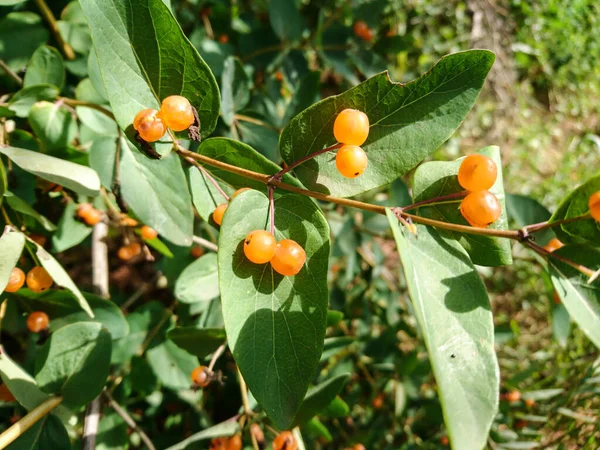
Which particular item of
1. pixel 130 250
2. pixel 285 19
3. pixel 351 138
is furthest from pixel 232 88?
pixel 351 138

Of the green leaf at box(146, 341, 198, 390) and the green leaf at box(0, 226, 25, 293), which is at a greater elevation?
the green leaf at box(0, 226, 25, 293)

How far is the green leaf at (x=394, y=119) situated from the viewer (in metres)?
1.07

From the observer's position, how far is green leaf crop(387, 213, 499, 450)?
888 mm

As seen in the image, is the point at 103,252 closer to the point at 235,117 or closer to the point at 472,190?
the point at 235,117

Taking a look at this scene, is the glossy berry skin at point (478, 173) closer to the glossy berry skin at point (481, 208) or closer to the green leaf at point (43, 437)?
the glossy berry skin at point (481, 208)

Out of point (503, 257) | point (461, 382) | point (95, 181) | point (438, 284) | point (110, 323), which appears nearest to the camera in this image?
point (461, 382)

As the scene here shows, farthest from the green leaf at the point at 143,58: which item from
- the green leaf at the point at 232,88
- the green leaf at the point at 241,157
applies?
the green leaf at the point at 232,88

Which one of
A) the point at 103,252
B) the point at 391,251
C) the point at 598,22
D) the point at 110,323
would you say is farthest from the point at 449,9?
the point at 110,323

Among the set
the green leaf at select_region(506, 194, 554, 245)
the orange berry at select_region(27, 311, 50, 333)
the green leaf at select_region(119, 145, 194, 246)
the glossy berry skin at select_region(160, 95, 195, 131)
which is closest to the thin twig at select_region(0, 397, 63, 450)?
the orange berry at select_region(27, 311, 50, 333)

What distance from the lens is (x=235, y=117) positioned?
2.05m

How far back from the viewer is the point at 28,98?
1669 mm

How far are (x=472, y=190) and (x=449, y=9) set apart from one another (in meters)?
3.77

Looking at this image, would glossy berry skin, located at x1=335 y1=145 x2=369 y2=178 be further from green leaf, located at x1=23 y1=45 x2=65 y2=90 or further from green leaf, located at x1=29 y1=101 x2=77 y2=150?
green leaf, located at x1=23 y1=45 x2=65 y2=90

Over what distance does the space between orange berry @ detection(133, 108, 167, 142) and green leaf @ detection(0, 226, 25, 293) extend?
0.50 meters
